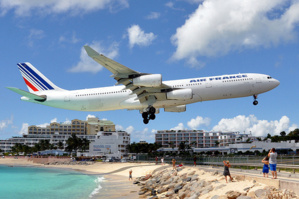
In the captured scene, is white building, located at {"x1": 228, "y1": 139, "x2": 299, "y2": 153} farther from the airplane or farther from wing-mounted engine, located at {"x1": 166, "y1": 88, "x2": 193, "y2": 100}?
wing-mounted engine, located at {"x1": 166, "y1": 88, "x2": 193, "y2": 100}

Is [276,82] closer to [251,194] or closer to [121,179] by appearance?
[251,194]

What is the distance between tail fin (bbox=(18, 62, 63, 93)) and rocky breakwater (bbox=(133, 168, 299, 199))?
69.7 feet

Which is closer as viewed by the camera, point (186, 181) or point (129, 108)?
point (186, 181)

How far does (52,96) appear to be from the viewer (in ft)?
142

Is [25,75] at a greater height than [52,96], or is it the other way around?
[25,75]

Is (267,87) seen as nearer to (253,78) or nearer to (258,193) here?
(253,78)

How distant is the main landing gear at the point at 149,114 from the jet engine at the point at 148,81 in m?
5.31

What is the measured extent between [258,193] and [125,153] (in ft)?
525

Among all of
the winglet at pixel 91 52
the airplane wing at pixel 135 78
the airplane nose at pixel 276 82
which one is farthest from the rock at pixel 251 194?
the airplane nose at pixel 276 82

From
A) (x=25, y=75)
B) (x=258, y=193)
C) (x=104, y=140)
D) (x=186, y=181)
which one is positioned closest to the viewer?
(x=258, y=193)

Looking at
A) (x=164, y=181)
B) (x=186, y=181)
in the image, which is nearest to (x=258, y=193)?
(x=186, y=181)

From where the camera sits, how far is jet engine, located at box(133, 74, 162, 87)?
35.1 metres

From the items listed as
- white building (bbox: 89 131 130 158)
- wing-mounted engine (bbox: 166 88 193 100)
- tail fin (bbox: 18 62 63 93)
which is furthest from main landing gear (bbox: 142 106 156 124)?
white building (bbox: 89 131 130 158)

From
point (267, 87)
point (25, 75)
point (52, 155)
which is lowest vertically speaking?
point (52, 155)
